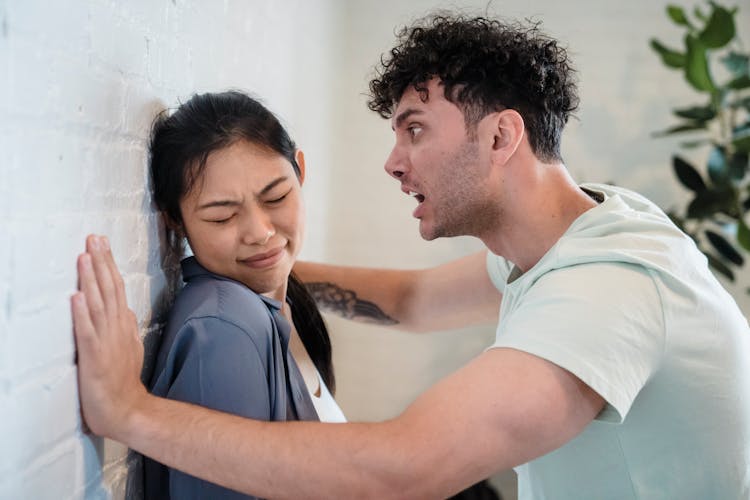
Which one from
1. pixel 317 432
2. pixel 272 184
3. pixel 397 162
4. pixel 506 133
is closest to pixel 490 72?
pixel 506 133

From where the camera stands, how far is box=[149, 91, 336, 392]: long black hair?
137cm

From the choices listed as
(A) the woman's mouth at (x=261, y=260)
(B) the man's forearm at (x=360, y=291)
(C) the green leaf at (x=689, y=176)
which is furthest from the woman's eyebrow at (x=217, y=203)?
(C) the green leaf at (x=689, y=176)

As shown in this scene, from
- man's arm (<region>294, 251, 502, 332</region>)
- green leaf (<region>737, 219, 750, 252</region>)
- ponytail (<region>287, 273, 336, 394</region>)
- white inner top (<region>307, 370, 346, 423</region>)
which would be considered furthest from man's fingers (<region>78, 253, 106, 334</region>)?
green leaf (<region>737, 219, 750, 252</region>)

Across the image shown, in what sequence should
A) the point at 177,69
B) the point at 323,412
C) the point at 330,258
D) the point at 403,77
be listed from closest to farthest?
the point at 177,69, the point at 323,412, the point at 403,77, the point at 330,258

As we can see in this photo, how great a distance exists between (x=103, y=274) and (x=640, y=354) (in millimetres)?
831

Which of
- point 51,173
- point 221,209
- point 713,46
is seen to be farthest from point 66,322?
point 713,46

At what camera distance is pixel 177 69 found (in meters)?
1.47

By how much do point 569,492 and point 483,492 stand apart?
209 cm

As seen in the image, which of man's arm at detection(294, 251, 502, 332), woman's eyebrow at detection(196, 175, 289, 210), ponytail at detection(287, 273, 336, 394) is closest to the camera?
woman's eyebrow at detection(196, 175, 289, 210)

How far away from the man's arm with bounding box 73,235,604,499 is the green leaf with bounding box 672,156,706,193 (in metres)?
2.29

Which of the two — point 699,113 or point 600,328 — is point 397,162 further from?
point 699,113

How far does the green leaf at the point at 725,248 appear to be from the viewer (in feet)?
10.4

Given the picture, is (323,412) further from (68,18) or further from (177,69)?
(68,18)

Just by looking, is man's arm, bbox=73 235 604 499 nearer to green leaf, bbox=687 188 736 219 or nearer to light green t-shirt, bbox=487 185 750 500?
light green t-shirt, bbox=487 185 750 500
